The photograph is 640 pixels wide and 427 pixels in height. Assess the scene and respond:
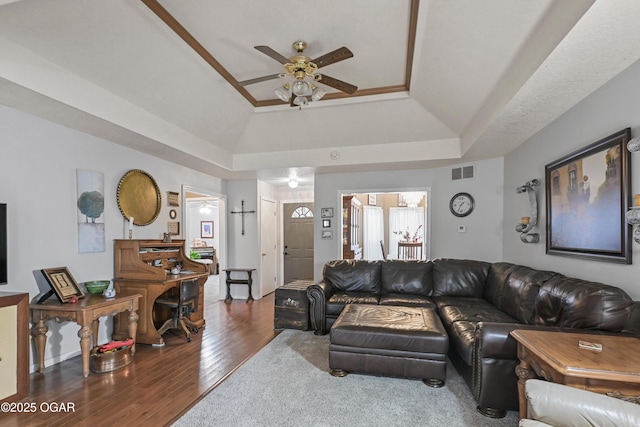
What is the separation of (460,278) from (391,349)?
191 cm

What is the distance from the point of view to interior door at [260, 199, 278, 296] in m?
6.31

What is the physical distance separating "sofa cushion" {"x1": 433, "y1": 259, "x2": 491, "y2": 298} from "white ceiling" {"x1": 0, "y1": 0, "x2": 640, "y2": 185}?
60.6 inches

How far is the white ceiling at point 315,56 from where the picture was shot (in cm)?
212

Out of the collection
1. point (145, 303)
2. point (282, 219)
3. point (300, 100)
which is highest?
point (300, 100)

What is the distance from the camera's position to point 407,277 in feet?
14.2

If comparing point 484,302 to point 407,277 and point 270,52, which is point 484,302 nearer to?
point 407,277

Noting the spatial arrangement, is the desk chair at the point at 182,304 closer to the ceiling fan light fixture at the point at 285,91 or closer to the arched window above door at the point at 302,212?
the ceiling fan light fixture at the point at 285,91

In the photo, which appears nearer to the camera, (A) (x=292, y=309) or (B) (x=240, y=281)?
(A) (x=292, y=309)

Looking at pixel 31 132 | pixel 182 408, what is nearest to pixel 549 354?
pixel 182 408

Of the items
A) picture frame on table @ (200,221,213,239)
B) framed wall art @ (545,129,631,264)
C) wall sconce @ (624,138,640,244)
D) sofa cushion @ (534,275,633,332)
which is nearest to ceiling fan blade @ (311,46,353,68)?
wall sconce @ (624,138,640,244)

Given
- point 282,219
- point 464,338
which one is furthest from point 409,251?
point 464,338

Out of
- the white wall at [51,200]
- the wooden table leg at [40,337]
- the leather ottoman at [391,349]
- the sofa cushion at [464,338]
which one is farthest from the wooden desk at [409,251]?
the wooden table leg at [40,337]

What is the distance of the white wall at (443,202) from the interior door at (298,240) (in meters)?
1.62

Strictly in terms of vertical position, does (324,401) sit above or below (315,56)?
below
